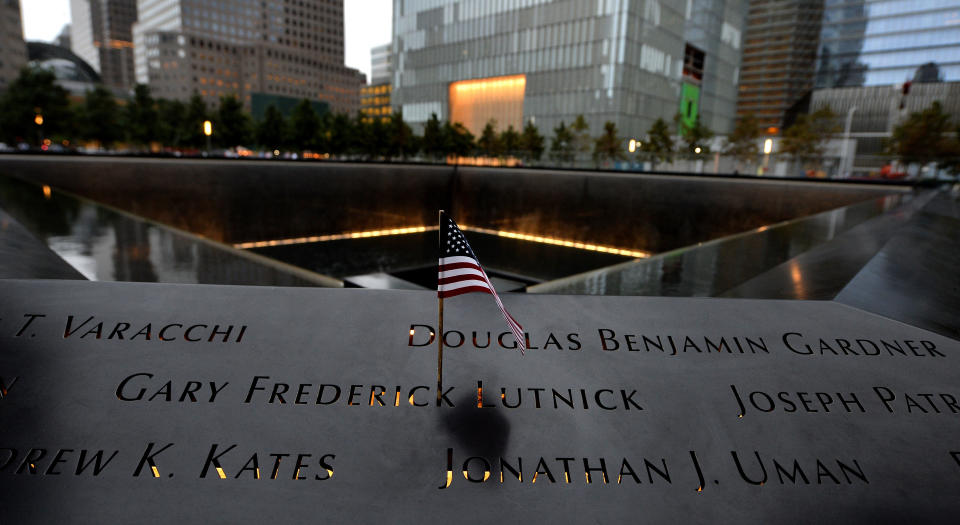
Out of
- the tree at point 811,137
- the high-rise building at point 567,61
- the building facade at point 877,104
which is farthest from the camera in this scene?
the building facade at point 877,104

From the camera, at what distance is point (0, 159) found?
47.7ft

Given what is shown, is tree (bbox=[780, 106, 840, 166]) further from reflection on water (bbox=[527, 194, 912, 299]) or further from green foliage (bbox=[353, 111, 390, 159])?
green foliage (bbox=[353, 111, 390, 159])

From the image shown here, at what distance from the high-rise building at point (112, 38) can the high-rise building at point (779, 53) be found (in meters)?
180

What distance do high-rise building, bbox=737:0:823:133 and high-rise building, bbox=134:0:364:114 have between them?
300 ft

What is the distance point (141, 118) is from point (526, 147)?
32.4 metres

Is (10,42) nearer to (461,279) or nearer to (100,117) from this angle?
(100,117)

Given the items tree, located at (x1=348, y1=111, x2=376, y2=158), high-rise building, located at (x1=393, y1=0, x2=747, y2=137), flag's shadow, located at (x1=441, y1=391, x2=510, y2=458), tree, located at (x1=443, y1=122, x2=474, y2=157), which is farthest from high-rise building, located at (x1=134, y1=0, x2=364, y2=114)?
flag's shadow, located at (x1=441, y1=391, x2=510, y2=458)

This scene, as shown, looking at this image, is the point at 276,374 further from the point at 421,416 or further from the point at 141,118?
the point at 141,118

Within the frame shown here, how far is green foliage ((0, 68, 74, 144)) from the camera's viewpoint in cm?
3678

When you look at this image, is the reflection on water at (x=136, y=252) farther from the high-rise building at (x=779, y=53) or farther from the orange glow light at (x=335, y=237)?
the high-rise building at (x=779, y=53)

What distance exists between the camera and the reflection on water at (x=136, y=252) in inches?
216

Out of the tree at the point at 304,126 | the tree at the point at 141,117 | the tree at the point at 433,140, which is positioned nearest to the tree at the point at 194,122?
the tree at the point at 141,117

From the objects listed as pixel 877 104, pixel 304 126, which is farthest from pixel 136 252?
pixel 877 104

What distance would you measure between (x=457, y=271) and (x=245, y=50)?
14847 cm
